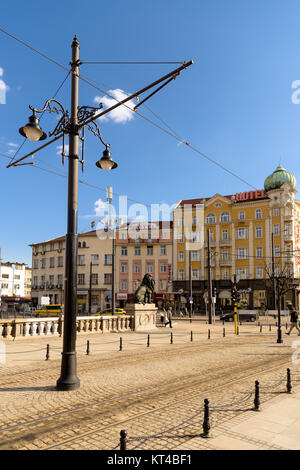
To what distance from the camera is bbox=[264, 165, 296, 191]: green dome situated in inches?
2130

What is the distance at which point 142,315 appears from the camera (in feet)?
80.0

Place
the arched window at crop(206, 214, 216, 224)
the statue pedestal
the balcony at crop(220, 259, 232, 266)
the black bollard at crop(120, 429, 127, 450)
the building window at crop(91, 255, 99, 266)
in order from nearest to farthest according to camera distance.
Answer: the black bollard at crop(120, 429, 127, 450) < the statue pedestal < the balcony at crop(220, 259, 232, 266) < the arched window at crop(206, 214, 216, 224) < the building window at crop(91, 255, 99, 266)

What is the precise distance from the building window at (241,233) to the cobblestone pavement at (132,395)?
1662 inches

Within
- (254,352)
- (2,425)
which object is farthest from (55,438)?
(254,352)

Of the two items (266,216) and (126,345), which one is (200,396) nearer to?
(126,345)

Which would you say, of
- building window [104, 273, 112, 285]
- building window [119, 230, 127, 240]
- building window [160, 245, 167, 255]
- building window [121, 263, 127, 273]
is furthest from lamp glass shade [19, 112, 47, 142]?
building window [104, 273, 112, 285]

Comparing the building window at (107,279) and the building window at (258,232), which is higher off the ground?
the building window at (258,232)

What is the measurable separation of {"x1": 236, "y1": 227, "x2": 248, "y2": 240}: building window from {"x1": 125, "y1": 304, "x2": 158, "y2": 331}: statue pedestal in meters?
34.2

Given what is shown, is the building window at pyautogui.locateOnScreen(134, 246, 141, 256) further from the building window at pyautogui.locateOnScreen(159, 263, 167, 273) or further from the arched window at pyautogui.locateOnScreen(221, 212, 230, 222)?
the arched window at pyautogui.locateOnScreen(221, 212, 230, 222)

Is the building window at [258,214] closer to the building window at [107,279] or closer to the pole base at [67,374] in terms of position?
the building window at [107,279]

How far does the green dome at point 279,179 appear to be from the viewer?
5409 centimetres

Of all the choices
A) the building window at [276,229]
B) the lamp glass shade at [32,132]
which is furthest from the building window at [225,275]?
the lamp glass shade at [32,132]

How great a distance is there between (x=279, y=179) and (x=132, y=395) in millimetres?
51552

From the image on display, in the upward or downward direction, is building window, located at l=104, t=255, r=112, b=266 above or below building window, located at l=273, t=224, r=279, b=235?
below
